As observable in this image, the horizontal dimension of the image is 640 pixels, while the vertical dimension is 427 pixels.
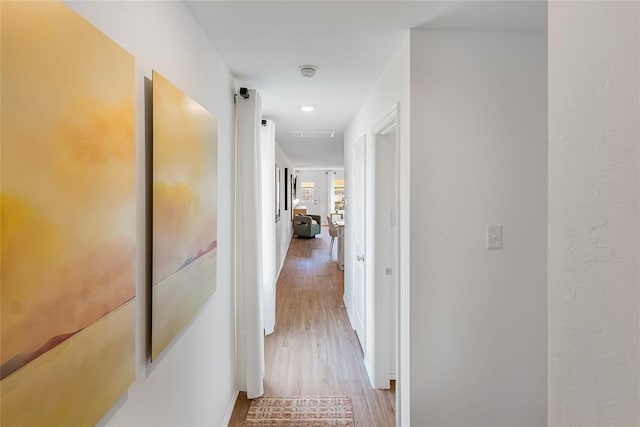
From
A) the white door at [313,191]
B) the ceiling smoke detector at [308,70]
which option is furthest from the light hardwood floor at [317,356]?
the white door at [313,191]

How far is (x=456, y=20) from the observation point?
164 centimetres

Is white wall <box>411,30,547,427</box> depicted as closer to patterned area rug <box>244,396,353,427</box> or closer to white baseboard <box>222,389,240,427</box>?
patterned area rug <box>244,396,353,427</box>

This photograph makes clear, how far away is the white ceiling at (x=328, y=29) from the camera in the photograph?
59.5 inches

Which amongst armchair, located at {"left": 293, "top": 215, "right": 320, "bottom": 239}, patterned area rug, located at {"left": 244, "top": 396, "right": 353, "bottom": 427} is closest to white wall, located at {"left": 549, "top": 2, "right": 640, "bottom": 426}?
patterned area rug, located at {"left": 244, "top": 396, "right": 353, "bottom": 427}

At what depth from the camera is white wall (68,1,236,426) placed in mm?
1040

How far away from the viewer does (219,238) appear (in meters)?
2.04

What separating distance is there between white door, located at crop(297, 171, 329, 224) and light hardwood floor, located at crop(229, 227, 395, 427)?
28.4 feet

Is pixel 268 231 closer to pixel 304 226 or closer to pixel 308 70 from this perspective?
pixel 308 70

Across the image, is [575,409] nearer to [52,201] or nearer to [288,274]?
[52,201]

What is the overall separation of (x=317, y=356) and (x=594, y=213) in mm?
2945

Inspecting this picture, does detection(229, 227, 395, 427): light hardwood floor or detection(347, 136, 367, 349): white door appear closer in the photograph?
detection(229, 227, 395, 427): light hardwood floor

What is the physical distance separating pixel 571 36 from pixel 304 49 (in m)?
1.56

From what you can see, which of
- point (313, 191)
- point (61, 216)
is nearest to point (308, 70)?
point (61, 216)

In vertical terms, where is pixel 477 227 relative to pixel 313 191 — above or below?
below
